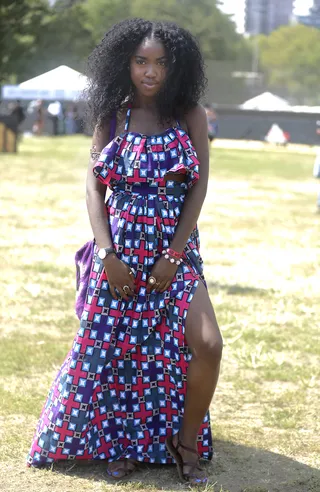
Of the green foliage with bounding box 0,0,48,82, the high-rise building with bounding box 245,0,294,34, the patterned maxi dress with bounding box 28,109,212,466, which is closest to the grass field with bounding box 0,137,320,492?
the patterned maxi dress with bounding box 28,109,212,466

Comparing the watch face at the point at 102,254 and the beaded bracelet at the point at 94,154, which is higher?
the beaded bracelet at the point at 94,154

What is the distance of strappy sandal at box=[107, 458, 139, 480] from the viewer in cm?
404

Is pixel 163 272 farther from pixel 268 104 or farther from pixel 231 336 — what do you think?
pixel 268 104

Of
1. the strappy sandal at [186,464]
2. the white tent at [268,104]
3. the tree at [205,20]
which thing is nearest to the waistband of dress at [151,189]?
the strappy sandal at [186,464]

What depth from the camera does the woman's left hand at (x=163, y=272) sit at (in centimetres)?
389

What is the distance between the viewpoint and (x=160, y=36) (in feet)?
13.1

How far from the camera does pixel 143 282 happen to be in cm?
397

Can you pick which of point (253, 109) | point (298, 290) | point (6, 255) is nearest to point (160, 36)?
point (298, 290)

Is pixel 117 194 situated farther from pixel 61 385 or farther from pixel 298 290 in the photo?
pixel 298 290

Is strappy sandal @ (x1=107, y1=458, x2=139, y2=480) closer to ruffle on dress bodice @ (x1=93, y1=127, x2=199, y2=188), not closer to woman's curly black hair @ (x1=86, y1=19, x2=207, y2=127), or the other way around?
ruffle on dress bodice @ (x1=93, y1=127, x2=199, y2=188)

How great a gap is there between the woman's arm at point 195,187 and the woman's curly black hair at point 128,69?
2.4 inches

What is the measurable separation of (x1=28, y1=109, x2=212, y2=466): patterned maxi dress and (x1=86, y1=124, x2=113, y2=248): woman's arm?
4 centimetres

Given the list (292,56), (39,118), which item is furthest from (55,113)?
(292,56)

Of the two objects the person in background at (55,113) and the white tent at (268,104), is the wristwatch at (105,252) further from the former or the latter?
the white tent at (268,104)
